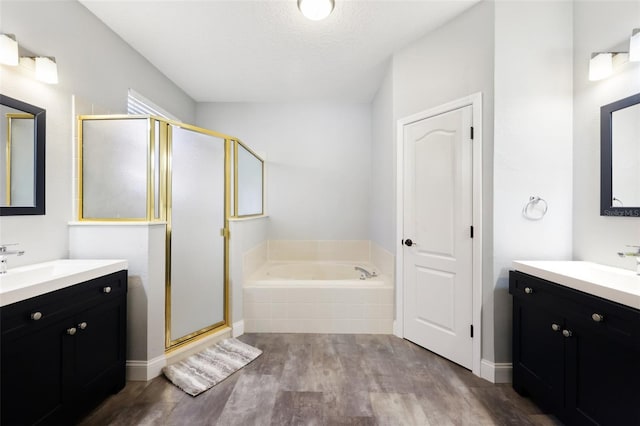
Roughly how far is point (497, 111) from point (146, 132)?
246 cm

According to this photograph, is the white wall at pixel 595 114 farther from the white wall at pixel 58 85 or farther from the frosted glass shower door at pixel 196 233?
the white wall at pixel 58 85

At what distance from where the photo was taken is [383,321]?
2.58 meters

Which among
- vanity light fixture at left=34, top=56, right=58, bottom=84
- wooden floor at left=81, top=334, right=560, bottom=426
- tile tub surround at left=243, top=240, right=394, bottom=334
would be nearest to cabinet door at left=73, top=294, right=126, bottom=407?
wooden floor at left=81, top=334, right=560, bottom=426

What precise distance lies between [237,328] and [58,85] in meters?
2.25

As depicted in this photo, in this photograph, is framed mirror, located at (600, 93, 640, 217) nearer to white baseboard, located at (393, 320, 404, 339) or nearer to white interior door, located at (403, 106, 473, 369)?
white interior door, located at (403, 106, 473, 369)

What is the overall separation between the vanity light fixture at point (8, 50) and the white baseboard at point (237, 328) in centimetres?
228

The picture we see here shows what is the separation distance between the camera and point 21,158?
1528mm

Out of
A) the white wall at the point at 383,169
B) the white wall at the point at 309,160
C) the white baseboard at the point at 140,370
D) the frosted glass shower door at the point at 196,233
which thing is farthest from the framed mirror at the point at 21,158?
the white wall at the point at 383,169

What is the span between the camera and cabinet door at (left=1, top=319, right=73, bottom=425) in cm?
111

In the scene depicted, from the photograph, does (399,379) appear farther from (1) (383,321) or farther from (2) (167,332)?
(2) (167,332)

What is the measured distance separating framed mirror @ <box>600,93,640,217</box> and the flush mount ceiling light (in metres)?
1.84

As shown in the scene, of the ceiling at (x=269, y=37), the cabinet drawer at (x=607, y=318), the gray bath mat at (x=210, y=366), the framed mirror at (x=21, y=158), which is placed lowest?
the gray bath mat at (x=210, y=366)

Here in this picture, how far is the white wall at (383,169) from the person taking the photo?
270 cm

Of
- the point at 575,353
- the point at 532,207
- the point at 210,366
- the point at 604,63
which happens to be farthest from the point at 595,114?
the point at 210,366
